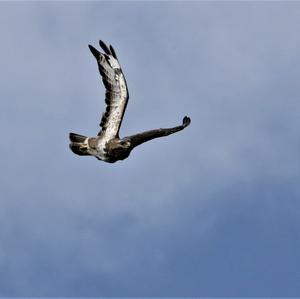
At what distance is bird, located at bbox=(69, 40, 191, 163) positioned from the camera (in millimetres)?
27062

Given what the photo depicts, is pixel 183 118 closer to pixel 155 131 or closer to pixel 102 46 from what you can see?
pixel 155 131

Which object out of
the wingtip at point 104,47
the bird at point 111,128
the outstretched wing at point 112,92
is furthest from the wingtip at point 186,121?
the wingtip at point 104,47

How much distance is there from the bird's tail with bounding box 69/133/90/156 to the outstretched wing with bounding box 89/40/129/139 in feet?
2.03

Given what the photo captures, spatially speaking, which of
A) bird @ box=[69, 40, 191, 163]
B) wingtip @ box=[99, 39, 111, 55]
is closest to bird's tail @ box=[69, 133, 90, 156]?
bird @ box=[69, 40, 191, 163]

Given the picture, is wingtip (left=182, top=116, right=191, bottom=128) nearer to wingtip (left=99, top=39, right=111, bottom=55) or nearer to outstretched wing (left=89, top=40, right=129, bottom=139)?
outstretched wing (left=89, top=40, right=129, bottom=139)

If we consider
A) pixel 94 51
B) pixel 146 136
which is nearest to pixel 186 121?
pixel 146 136

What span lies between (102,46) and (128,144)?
159 inches

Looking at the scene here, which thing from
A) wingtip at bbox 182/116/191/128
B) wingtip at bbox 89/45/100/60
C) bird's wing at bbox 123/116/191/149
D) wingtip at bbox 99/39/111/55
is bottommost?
bird's wing at bbox 123/116/191/149

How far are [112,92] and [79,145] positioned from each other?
2.13 meters

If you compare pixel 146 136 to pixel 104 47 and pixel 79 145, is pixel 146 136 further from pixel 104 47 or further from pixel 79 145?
pixel 104 47

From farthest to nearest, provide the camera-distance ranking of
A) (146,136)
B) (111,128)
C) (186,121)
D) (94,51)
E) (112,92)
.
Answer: (94,51) → (112,92) → (111,128) → (186,121) → (146,136)

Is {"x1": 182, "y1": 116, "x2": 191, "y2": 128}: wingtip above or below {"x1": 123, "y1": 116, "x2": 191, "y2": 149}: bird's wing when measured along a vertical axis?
above

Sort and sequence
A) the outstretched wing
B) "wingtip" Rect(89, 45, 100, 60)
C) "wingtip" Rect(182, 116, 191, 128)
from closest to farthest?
"wingtip" Rect(182, 116, 191, 128)
the outstretched wing
"wingtip" Rect(89, 45, 100, 60)

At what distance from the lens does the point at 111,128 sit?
27.8 metres
